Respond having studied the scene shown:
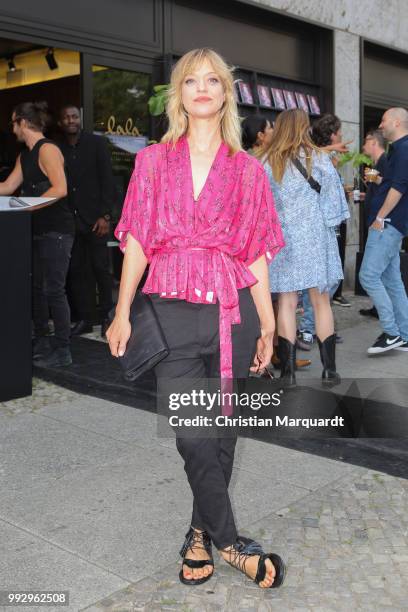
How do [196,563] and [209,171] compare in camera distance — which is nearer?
[209,171]

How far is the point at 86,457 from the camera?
419 cm

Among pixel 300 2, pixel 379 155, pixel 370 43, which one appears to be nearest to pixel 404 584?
pixel 379 155

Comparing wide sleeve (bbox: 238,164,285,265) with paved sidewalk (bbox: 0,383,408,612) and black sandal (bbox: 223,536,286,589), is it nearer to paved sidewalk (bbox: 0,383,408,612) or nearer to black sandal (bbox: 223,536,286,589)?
black sandal (bbox: 223,536,286,589)

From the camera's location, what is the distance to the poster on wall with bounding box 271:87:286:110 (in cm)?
968

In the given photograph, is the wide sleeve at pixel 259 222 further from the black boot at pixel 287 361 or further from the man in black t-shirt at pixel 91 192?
the man in black t-shirt at pixel 91 192

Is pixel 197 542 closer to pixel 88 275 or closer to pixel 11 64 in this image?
pixel 88 275

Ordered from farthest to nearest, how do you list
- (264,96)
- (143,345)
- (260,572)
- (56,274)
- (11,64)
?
(11,64) < (264,96) < (56,274) < (260,572) < (143,345)

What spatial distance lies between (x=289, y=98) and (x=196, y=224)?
7678 mm

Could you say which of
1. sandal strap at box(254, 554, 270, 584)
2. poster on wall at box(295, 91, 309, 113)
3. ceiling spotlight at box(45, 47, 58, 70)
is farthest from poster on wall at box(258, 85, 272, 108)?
sandal strap at box(254, 554, 270, 584)

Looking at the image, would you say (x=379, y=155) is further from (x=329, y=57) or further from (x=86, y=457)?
(x=86, y=457)

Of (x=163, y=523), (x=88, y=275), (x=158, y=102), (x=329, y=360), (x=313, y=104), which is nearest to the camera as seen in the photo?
(x=163, y=523)

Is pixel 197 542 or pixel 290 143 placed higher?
pixel 290 143

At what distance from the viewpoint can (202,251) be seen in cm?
275

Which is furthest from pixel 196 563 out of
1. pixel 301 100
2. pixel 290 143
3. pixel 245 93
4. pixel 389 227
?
pixel 301 100
